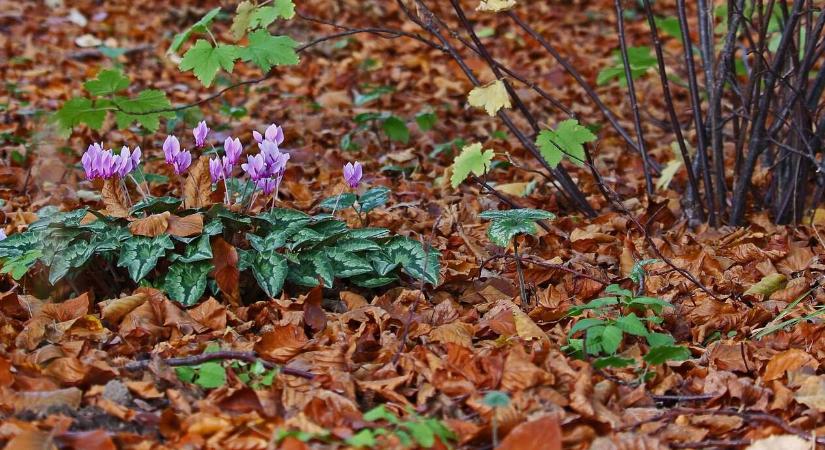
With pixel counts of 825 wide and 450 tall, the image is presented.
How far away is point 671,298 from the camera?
290 centimetres

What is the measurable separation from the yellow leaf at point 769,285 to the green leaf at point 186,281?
1578 millimetres

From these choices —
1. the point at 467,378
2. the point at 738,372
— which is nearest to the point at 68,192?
the point at 467,378

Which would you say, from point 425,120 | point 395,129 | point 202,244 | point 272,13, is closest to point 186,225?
point 202,244

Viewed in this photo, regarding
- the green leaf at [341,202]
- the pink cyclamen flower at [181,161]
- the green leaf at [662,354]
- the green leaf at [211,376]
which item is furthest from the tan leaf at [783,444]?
the pink cyclamen flower at [181,161]

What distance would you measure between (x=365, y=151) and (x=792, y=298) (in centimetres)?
221

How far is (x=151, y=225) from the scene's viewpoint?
2709 mm

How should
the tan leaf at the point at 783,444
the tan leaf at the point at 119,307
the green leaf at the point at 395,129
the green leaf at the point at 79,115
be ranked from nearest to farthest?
the tan leaf at the point at 783,444 → the tan leaf at the point at 119,307 → the green leaf at the point at 79,115 → the green leaf at the point at 395,129

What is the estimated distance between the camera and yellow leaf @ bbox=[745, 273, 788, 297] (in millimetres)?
2898

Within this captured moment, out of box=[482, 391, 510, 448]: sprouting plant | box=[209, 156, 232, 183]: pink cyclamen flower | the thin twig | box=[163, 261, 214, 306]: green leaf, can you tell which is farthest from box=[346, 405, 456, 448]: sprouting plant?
box=[209, 156, 232, 183]: pink cyclamen flower

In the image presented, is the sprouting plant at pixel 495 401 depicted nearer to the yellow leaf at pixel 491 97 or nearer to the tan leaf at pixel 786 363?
the tan leaf at pixel 786 363

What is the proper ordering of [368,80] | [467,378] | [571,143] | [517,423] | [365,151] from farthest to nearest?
1. [368,80]
2. [365,151]
3. [571,143]
4. [467,378]
5. [517,423]

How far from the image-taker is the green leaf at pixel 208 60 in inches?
116

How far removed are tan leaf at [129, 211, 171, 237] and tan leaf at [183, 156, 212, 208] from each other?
207 millimetres

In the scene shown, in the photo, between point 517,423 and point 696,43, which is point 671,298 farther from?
point 696,43
